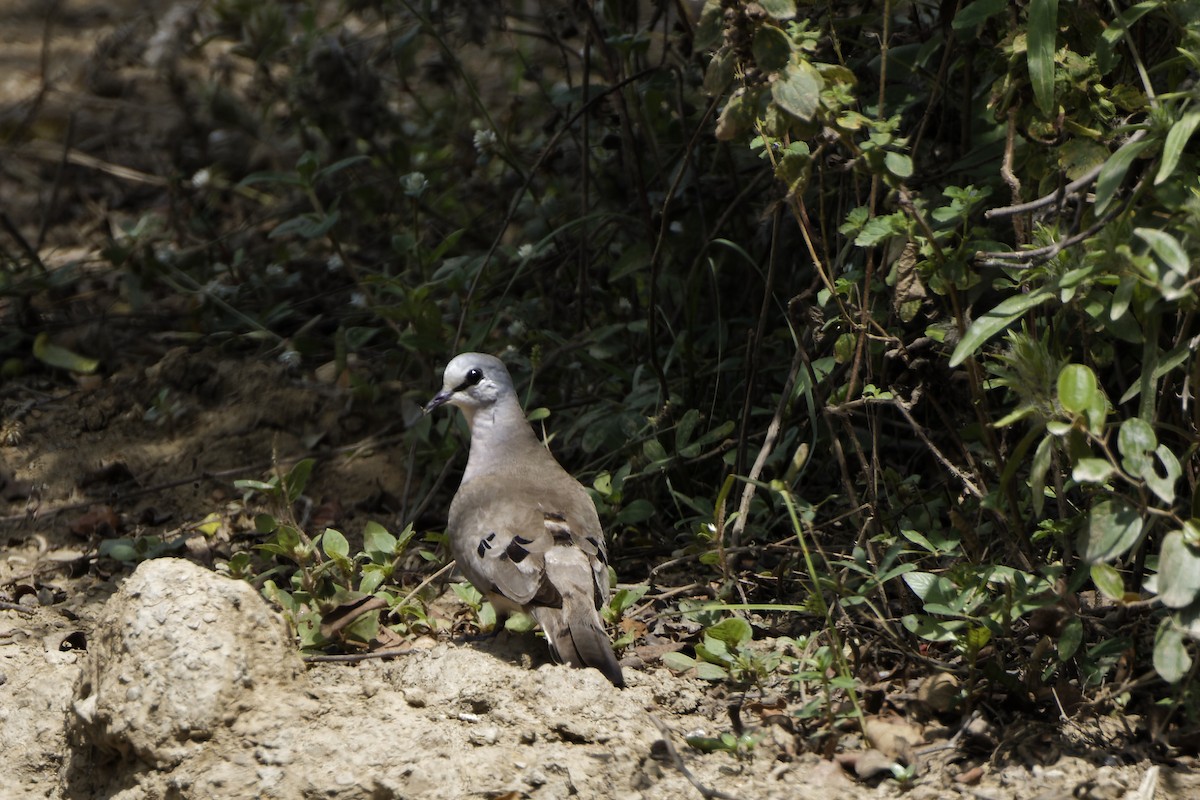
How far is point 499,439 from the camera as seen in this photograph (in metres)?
4.94

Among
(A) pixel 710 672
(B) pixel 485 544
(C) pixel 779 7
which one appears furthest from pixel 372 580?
(C) pixel 779 7

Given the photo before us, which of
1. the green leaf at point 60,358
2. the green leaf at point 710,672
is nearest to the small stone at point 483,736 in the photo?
the green leaf at point 710,672

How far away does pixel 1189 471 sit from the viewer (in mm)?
3480

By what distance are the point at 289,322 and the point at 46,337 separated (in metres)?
1.12

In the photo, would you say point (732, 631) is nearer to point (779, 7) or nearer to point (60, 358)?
point (779, 7)

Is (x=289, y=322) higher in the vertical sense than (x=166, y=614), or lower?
lower

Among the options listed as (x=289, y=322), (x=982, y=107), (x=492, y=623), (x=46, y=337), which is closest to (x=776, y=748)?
(x=492, y=623)

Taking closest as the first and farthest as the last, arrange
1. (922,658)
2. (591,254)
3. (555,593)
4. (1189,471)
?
(1189,471), (922,658), (555,593), (591,254)

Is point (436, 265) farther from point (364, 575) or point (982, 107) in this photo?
point (982, 107)

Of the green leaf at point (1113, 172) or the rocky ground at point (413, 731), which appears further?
the rocky ground at point (413, 731)

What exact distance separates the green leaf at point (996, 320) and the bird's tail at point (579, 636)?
4.32ft

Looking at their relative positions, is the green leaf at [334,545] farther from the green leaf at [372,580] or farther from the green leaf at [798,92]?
the green leaf at [798,92]

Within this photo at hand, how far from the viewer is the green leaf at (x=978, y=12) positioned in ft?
11.5

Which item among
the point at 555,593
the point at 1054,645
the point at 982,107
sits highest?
the point at 982,107
